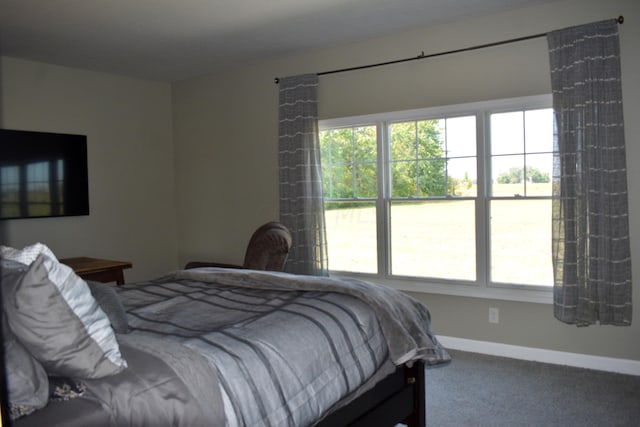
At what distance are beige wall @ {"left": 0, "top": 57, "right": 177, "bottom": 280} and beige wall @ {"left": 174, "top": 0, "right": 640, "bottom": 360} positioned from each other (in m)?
0.21

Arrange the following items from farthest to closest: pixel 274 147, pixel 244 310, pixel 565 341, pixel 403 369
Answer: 1. pixel 274 147
2. pixel 565 341
3. pixel 403 369
4. pixel 244 310

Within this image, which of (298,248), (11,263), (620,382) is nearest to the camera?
(11,263)

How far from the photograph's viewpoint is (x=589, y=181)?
3.31 meters

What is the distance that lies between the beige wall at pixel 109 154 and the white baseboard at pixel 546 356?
338 cm

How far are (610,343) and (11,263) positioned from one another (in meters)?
3.56

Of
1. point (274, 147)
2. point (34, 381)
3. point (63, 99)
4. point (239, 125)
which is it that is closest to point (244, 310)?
point (34, 381)

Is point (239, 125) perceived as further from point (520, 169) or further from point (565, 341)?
point (565, 341)

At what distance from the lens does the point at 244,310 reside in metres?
2.22

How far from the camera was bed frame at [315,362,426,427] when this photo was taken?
2.01 m

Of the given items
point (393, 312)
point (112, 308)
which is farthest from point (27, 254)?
point (393, 312)

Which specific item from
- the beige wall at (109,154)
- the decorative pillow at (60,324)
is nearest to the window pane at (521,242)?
the decorative pillow at (60,324)

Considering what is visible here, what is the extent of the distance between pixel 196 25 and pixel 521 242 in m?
2.97

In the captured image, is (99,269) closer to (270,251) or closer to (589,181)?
(270,251)

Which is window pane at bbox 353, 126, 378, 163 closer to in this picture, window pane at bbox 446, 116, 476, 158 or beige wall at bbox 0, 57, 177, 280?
window pane at bbox 446, 116, 476, 158
